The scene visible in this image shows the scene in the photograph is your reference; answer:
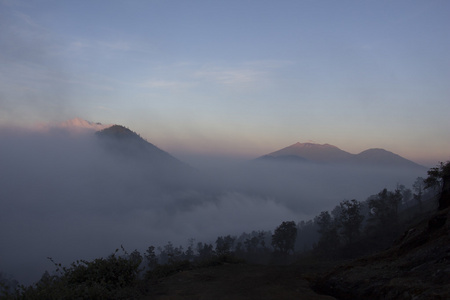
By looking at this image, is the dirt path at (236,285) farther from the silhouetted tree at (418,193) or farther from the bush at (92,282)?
the silhouetted tree at (418,193)

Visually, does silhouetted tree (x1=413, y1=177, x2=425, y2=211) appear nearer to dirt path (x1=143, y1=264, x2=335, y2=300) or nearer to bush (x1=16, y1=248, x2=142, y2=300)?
dirt path (x1=143, y1=264, x2=335, y2=300)

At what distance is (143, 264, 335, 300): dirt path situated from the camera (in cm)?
1005

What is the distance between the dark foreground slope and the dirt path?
1025 millimetres

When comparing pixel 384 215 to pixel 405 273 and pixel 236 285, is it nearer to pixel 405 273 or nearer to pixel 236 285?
pixel 236 285

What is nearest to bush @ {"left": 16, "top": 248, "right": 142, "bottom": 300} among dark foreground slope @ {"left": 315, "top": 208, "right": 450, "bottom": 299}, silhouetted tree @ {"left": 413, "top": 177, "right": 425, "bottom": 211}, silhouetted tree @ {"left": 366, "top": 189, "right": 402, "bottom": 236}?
dark foreground slope @ {"left": 315, "top": 208, "right": 450, "bottom": 299}

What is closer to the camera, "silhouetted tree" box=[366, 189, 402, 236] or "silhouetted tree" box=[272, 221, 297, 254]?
"silhouetted tree" box=[366, 189, 402, 236]

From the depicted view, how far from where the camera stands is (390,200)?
6206 centimetres

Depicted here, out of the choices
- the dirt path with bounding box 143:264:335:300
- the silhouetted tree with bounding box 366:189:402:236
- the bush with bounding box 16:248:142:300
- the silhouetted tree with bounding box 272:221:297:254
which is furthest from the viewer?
the silhouetted tree with bounding box 272:221:297:254

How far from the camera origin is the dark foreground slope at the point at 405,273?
7296mm

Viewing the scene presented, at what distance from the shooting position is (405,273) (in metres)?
8.70

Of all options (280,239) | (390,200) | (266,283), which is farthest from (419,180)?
(266,283)

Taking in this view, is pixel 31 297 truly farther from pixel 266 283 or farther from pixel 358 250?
pixel 358 250

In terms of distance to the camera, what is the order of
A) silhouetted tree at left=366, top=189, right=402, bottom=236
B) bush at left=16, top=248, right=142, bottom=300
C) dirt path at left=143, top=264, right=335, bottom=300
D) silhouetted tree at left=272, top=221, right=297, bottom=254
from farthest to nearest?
silhouetted tree at left=272, top=221, right=297, bottom=254, silhouetted tree at left=366, top=189, right=402, bottom=236, dirt path at left=143, top=264, right=335, bottom=300, bush at left=16, top=248, right=142, bottom=300

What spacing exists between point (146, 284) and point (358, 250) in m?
49.1
